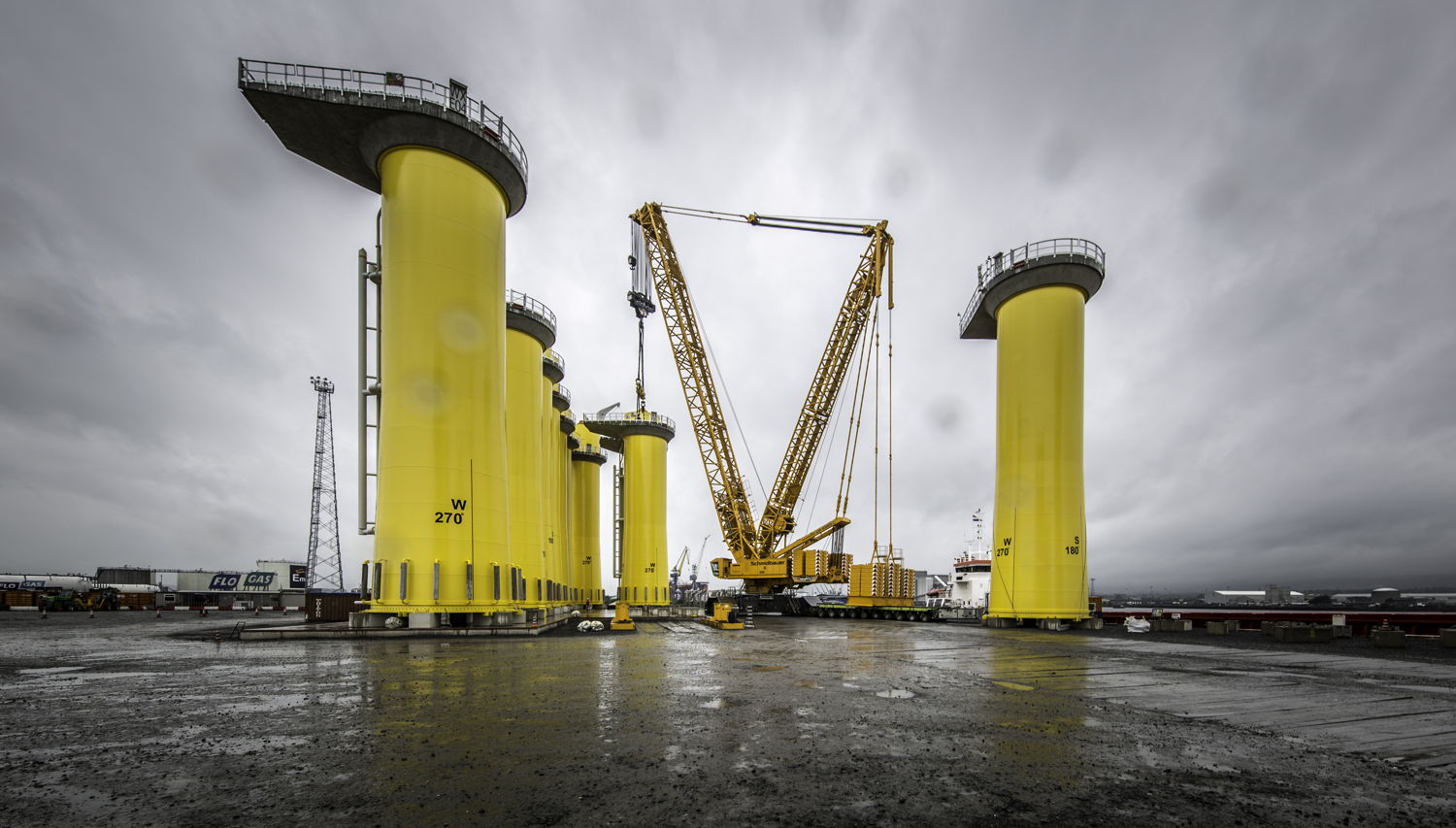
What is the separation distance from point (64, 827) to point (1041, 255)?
37.4 meters

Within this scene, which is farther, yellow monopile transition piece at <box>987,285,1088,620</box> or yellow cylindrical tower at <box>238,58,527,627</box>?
yellow monopile transition piece at <box>987,285,1088,620</box>

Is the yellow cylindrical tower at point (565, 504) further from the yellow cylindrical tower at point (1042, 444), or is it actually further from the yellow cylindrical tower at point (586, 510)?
the yellow cylindrical tower at point (1042, 444)

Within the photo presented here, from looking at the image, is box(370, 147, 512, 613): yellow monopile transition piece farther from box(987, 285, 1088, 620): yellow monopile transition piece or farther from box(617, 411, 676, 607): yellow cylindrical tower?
box(617, 411, 676, 607): yellow cylindrical tower

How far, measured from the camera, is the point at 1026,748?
23.4ft

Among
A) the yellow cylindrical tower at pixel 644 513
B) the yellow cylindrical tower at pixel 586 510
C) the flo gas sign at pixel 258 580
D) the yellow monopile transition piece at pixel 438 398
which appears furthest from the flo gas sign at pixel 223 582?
the yellow monopile transition piece at pixel 438 398

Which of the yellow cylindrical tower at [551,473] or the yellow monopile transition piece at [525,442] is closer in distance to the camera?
the yellow monopile transition piece at [525,442]

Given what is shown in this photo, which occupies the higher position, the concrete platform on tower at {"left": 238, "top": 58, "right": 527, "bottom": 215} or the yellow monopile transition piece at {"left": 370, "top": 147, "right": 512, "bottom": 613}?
the concrete platform on tower at {"left": 238, "top": 58, "right": 527, "bottom": 215}

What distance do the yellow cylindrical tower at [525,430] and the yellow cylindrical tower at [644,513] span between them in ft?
62.3

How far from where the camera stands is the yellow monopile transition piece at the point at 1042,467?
3177 centimetres

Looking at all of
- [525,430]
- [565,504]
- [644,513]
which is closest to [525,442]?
[525,430]

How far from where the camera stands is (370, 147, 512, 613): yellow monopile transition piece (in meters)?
23.5

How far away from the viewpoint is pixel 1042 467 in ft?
106

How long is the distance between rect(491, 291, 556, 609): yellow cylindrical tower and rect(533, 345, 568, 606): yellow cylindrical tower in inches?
105

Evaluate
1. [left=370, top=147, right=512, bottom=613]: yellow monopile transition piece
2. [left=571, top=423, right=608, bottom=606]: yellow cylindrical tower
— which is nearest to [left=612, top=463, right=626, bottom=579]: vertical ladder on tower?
[left=571, top=423, right=608, bottom=606]: yellow cylindrical tower
